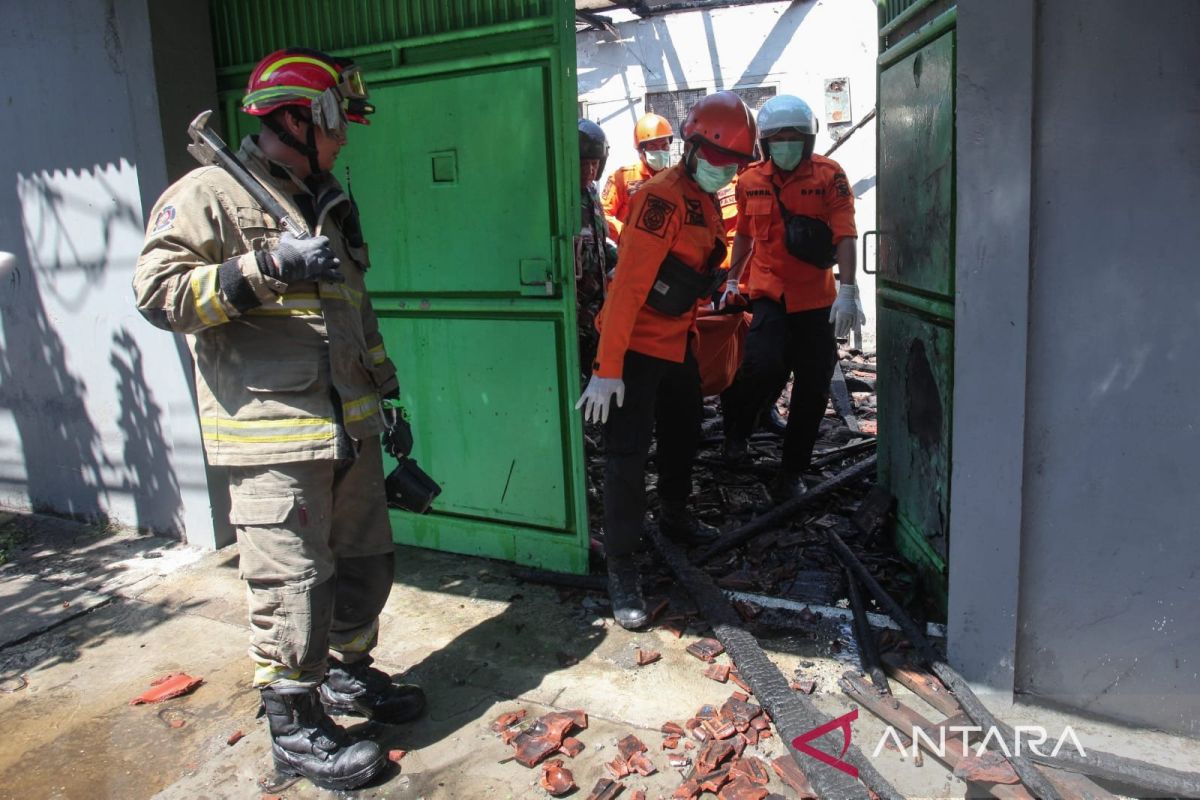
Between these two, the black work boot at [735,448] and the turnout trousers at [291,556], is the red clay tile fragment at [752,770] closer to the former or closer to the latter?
the turnout trousers at [291,556]

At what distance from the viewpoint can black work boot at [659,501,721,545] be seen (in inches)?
177

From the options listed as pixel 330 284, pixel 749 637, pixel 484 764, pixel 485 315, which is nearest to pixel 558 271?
pixel 485 315

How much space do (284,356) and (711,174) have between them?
6.18ft

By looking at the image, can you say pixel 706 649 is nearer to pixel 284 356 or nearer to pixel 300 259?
pixel 284 356

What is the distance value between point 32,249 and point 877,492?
4752mm

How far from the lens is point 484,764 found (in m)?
2.87

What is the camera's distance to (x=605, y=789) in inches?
106

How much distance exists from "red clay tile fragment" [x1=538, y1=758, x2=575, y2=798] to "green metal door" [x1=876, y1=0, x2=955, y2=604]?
5.60 feet

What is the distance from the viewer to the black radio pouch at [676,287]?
3.60 metres

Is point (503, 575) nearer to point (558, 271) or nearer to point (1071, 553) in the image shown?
point (558, 271)

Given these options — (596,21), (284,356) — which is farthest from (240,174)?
(596,21)

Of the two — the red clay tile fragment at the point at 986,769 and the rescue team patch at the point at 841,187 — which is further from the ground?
the rescue team patch at the point at 841,187

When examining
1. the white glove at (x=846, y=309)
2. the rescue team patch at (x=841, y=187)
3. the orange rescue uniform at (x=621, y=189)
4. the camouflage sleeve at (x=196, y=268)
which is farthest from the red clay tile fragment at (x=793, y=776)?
the orange rescue uniform at (x=621, y=189)

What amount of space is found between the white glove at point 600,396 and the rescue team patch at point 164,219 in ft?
5.34
